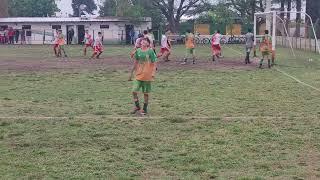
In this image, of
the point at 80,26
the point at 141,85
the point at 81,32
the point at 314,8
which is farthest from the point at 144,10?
the point at 141,85

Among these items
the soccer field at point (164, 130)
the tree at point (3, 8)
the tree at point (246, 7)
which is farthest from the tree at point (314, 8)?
the soccer field at point (164, 130)

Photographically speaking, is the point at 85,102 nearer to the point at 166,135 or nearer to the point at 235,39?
the point at 166,135

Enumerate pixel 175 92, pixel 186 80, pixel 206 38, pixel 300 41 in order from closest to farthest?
pixel 175 92, pixel 186 80, pixel 300 41, pixel 206 38

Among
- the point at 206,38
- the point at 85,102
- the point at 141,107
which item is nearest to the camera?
the point at 141,107

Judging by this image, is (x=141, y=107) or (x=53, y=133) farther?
(x=141, y=107)

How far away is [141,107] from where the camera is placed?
13422 mm

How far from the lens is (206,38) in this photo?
60812mm

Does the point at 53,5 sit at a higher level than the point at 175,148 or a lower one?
higher

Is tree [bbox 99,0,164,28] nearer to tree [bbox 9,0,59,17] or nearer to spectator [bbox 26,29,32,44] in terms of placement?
spectator [bbox 26,29,32,44]

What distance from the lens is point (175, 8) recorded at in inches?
2859

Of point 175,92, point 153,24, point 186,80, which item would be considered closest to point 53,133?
point 175,92

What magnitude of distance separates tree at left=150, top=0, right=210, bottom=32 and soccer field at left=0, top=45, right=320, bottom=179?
167 ft

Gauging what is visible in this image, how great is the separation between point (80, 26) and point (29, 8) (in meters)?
35.9

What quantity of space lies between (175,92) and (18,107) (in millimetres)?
4986
